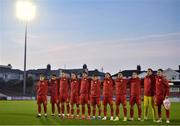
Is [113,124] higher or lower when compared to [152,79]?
lower

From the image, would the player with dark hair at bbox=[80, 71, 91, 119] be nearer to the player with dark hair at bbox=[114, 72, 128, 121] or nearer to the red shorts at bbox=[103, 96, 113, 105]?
the red shorts at bbox=[103, 96, 113, 105]

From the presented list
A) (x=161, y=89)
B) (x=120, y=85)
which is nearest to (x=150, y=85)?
(x=161, y=89)

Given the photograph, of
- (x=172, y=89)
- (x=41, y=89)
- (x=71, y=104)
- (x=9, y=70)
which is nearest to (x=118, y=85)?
(x=71, y=104)

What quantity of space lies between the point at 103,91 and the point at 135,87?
4.50 ft

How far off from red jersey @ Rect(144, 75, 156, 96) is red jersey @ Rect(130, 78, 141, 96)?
0.27 meters

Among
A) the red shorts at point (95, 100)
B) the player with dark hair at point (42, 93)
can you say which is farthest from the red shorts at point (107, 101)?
the player with dark hair at point (42, 93)

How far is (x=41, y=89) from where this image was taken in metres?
15.4

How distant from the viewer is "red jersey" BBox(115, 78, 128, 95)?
47.1ft

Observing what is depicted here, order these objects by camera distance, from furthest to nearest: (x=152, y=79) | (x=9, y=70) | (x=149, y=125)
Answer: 1. (x=9, y=70)
2. (x=152, y=79)
3. (x=149, y=125)

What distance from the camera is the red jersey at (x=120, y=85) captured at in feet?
47.1

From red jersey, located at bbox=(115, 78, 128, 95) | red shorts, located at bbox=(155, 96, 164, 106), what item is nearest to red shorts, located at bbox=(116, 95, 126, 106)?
red jersey, located at bbox=(115, 78, 128, 95)

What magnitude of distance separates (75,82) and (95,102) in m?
1.29

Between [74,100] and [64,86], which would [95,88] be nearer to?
[74,100]

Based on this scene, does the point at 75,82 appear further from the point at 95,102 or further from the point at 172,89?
the point at 172,89
